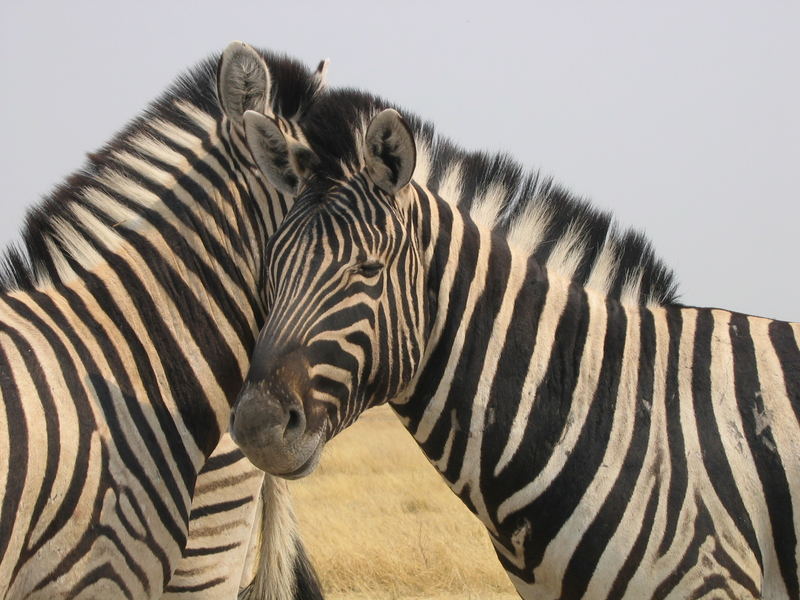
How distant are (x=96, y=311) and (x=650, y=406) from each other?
2.60m

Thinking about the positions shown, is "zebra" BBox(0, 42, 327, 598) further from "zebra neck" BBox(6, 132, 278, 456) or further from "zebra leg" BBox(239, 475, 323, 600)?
"zebra leg" BBox(239, 475, 323, 600)

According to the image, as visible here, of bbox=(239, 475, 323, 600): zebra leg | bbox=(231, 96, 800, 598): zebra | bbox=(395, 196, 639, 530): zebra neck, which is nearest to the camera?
bbox=(231, 96, 800, 598): zebra

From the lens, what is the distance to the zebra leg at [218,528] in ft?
17.4

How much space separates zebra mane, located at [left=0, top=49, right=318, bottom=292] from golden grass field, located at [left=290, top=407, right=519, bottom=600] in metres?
4.35

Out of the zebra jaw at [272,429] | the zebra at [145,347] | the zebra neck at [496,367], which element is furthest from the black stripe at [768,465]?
the zebra at [145,347]

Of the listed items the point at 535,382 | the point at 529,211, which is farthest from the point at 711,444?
the point at 529,211

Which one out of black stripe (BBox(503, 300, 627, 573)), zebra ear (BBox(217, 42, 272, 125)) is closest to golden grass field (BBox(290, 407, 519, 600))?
zebra ear (BBox(217, 42, 272, 125))

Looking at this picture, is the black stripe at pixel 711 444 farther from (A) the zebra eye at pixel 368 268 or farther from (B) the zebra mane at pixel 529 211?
(A) the zebra eye at pixel 368 268

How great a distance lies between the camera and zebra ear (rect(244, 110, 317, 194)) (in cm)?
427

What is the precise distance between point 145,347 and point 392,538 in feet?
23.1

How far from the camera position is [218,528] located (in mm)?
5410

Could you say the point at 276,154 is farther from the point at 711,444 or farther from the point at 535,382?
the point at 711,444

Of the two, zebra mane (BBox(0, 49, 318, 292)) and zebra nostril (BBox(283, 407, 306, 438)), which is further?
zebra mane (BBox(0, 49, 318, 292))

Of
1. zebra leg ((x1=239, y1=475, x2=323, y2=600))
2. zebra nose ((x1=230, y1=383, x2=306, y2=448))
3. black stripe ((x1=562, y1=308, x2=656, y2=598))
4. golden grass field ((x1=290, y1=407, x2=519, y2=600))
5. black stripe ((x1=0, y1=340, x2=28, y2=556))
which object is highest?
black stripe ((x1=562, y1=308, x2=656, y2=598))
